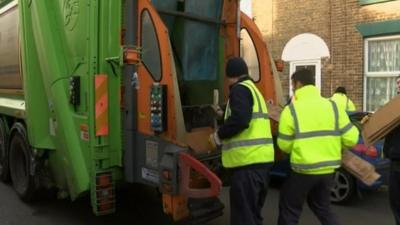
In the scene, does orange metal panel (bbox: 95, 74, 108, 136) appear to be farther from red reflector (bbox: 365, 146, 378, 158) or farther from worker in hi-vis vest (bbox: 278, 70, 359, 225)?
red reflector (bbox: 365, 146, 378, 158)

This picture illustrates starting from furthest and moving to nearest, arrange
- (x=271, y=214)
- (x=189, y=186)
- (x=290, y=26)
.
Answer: (x=290, y=26) < (x=271, y=214) < (x=189, y=186)

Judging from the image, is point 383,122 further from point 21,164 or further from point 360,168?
point 21,164

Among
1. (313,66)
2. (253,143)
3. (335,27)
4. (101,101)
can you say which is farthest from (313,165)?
(313,66)

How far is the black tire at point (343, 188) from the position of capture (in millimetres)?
6559

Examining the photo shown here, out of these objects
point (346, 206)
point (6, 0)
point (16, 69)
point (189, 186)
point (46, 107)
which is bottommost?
point (346, 206)

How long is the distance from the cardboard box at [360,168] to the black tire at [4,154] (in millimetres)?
4482

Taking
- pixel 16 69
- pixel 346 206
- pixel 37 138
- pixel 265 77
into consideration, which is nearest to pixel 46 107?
pixel 37 138

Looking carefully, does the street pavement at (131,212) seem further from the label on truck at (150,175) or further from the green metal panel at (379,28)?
the green metal panel at (379,28)

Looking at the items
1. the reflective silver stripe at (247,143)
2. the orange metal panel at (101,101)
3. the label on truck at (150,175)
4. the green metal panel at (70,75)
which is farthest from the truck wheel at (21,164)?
the reflective silver stripe at (247,143)

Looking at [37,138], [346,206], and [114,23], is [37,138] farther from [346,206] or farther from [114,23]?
[346,206]

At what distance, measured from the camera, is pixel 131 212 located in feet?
20.0

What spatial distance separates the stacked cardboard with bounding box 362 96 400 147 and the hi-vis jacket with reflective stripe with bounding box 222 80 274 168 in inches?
37.9

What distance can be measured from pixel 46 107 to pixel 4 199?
6.60 ft

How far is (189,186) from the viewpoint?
417 cm
